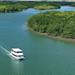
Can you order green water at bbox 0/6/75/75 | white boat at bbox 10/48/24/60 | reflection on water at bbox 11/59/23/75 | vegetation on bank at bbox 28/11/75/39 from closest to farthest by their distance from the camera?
reflection on water at bbox 11/59/23/75 < green water at bbox 0/6/75/75 < white boat at bbox 10/48/24/60 < vegetation on bank at bbox 28/11/75/39

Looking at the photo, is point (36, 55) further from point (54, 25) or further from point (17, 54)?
point (54, 25)

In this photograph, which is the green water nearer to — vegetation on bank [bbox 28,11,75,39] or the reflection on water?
the reflection on water

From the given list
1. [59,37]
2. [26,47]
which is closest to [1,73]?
[26,47]

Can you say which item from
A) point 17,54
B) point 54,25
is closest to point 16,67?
point 17,54

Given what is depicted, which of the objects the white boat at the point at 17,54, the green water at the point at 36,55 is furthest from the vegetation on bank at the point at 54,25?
the white boat at the point at 17,54

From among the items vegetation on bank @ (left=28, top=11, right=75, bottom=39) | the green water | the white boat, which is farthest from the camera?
vegetation on bank @ (left=28, top=11, right=75, bottom=39)

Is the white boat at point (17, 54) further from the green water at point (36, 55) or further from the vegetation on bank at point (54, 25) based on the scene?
the vegetation on bank at point (54, 25)

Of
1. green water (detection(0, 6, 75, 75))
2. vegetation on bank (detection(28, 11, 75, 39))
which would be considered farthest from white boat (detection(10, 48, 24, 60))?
vegetation on bank (detection(28, 11, 75, 39))
